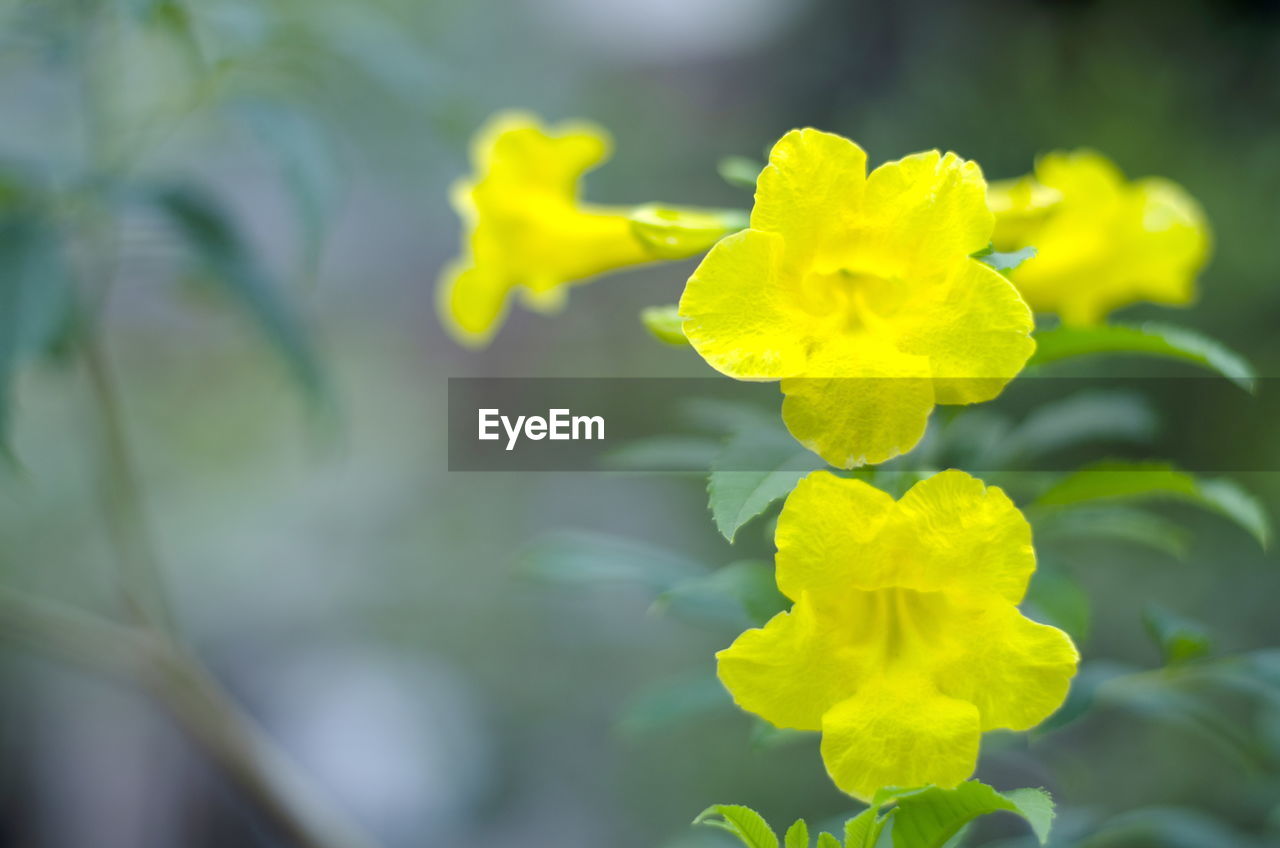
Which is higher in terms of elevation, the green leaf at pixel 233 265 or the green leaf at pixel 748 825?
the green leaf at pixel 233 265

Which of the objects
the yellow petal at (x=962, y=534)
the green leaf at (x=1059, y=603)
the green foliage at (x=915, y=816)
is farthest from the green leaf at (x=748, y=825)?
the green leaf at (x=1059, y=603)

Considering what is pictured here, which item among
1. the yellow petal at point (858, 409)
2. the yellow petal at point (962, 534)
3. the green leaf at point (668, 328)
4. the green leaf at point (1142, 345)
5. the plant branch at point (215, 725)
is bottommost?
the plant branch at point (215, 725)

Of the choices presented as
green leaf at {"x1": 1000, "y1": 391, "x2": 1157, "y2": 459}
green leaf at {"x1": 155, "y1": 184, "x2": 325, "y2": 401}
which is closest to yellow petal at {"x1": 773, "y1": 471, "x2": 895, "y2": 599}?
green leaf at {"x1": 1000, "y1": 391, "x2": 1157, "y2": 459}

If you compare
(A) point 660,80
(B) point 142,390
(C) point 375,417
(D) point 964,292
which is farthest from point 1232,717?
(B) point 142,390

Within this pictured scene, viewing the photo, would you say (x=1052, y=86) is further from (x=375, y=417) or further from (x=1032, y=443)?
(x=375, y=417)

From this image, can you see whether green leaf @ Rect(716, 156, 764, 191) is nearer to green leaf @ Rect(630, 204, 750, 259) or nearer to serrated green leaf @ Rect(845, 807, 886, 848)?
green leaf @ Rect(630, 204, 750, 259)

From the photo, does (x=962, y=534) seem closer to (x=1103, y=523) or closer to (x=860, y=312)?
(x=860, y=312)

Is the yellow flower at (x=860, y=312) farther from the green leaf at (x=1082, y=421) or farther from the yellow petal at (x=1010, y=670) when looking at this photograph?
the green leaf at (x=1082, y=421)
